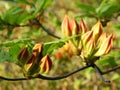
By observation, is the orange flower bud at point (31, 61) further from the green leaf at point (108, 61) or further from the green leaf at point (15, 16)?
the green leaf at point (108, 61)

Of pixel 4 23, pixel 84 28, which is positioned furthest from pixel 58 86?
pixel 84 28

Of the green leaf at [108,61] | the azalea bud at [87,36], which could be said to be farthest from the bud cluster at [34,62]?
the green leaf at [108,61]

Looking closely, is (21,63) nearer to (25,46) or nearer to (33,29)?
(25,46)

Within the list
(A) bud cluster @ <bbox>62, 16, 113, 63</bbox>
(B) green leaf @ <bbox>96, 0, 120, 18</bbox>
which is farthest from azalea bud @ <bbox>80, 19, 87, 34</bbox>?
(B) green leaf @ <bbox>96, 0, 120, 18</bbox>

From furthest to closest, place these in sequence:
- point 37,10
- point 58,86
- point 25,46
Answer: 1. point 58,86
2. point 37,10
3. point 25,46

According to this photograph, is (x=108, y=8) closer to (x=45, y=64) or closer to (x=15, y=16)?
(x=15, y=16)

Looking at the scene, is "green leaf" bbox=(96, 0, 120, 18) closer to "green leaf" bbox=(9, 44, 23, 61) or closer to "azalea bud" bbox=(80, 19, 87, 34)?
"azalea bud" bbox=(80, 19, 87, 34)

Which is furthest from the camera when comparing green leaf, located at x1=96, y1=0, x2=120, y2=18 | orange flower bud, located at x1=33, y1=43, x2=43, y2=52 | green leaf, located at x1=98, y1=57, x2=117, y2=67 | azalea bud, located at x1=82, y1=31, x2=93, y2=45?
green leaf, located at x1=98, y1=57, x2=117, y2=67

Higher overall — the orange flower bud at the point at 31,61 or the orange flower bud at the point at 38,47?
the orange flower bud at the point at 38,47
